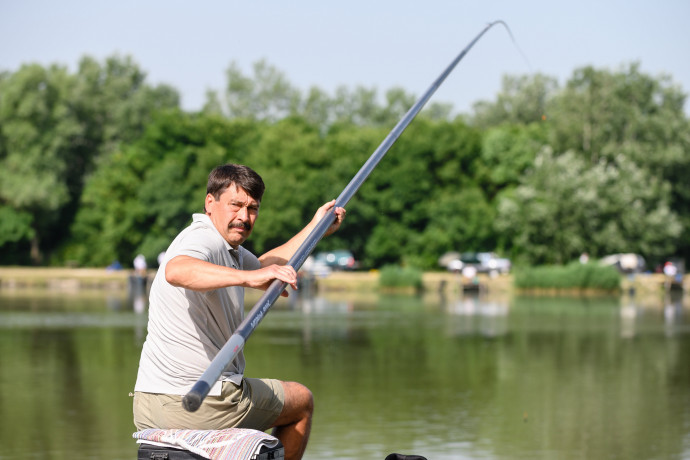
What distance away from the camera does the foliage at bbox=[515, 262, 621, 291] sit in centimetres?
4609

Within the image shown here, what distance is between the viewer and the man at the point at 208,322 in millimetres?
4133

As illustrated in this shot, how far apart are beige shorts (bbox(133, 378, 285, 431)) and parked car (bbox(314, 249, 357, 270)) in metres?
57.1

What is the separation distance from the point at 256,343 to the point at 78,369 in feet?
18.3

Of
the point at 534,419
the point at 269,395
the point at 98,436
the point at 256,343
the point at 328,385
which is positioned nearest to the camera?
the point at 269,395

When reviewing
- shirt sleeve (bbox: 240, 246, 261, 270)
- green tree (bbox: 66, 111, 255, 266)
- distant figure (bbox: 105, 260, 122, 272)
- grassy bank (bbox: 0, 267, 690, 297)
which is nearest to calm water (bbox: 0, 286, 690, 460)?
shirt sleeve (bbox: 240, 246, 261, 270)

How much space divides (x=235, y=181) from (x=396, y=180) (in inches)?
2329

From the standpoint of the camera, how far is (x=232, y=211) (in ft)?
14.3

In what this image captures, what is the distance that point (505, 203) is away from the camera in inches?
2261

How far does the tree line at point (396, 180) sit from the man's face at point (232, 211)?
1974 inches

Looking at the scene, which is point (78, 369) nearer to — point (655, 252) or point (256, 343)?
point (256, 343)

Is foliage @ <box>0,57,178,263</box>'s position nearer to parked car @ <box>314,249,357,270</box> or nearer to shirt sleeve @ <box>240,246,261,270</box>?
parked car @ <box>314,249,357,270</box>

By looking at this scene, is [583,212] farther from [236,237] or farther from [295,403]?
[236,237]

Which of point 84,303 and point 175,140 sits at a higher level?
point 175,140

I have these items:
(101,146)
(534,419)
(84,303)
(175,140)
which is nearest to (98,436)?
(534,419)
